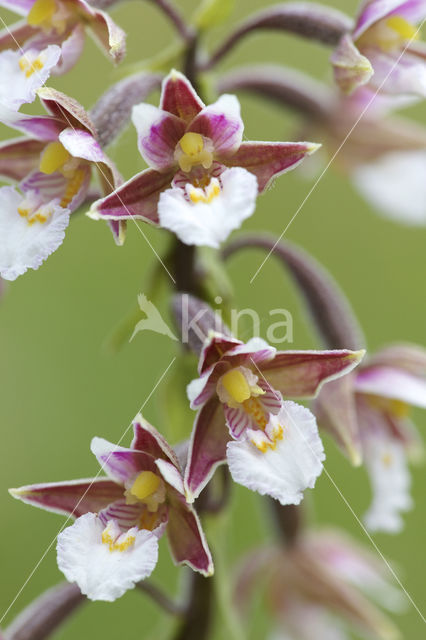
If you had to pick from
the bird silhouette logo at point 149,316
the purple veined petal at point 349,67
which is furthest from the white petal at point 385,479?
the purple veined petal at point 349,67

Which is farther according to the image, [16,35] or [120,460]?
[16,35]

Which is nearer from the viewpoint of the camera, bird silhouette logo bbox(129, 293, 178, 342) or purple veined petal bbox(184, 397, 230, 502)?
purple veined petal bbox(184, 397, 230, 502)

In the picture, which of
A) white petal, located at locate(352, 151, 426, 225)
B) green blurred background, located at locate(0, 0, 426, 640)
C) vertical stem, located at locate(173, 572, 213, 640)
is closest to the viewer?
vertical stem, located at locate(173, 572, 213, 640)

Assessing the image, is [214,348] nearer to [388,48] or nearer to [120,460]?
[120,460]

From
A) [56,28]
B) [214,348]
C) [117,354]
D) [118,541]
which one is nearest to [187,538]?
[118,541]

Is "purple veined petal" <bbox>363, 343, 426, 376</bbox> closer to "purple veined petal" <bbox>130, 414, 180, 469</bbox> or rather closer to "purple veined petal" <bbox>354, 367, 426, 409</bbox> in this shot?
"purple veined petal" <bbox>354, 367, 426, 409</bbox>

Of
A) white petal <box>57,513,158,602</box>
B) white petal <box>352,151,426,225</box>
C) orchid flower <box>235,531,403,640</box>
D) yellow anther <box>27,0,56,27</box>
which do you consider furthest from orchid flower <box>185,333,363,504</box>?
white petal <box>352,151,426,225</box>

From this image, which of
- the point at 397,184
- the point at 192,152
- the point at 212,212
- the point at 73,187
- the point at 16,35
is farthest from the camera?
the point at 397,184

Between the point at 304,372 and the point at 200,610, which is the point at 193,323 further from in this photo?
the point at 200,610
